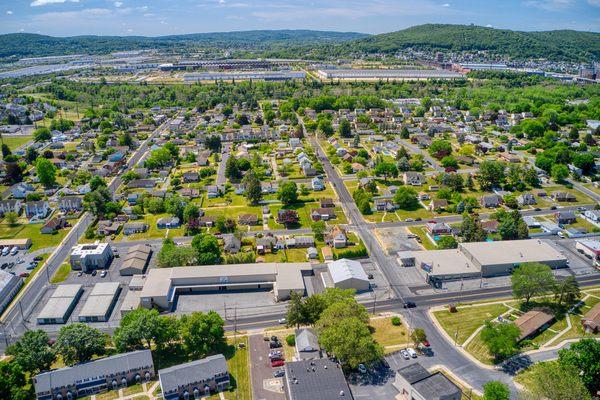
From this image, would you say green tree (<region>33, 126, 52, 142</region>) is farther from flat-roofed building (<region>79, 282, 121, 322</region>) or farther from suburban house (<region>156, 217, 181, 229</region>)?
flat-roofed building (<region>79, 282, 121, 322</region>)

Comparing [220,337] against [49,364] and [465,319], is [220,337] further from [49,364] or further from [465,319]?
[465,319]

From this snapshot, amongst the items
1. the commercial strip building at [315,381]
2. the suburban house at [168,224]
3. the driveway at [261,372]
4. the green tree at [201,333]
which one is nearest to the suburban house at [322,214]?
the suburban house at [168,224]

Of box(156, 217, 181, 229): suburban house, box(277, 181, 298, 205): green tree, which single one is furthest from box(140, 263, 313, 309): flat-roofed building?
box(277, 181, 298, 205): green tree

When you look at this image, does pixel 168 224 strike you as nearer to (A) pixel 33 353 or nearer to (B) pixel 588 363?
(A) pixel 33 353

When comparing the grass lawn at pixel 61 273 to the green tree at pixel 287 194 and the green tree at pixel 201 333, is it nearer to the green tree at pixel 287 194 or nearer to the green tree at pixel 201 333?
the green tree at pixel 201 333

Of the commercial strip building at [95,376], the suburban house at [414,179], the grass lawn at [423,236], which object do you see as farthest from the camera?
the suburban house at [414,179]

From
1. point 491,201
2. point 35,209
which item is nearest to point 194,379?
point 35,209

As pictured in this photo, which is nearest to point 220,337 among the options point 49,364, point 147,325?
point 147,325

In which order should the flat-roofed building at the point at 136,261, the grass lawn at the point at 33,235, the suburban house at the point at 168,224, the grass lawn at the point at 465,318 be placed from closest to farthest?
the grass lawn at the point at 465,318 < the flat-roofed building at the point at 136,261 < the grass lawn at the point at 33,235 < the suburban house at the point at 168,224

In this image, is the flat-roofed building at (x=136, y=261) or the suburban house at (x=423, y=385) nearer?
the suburban house at (x=423, y=385)
